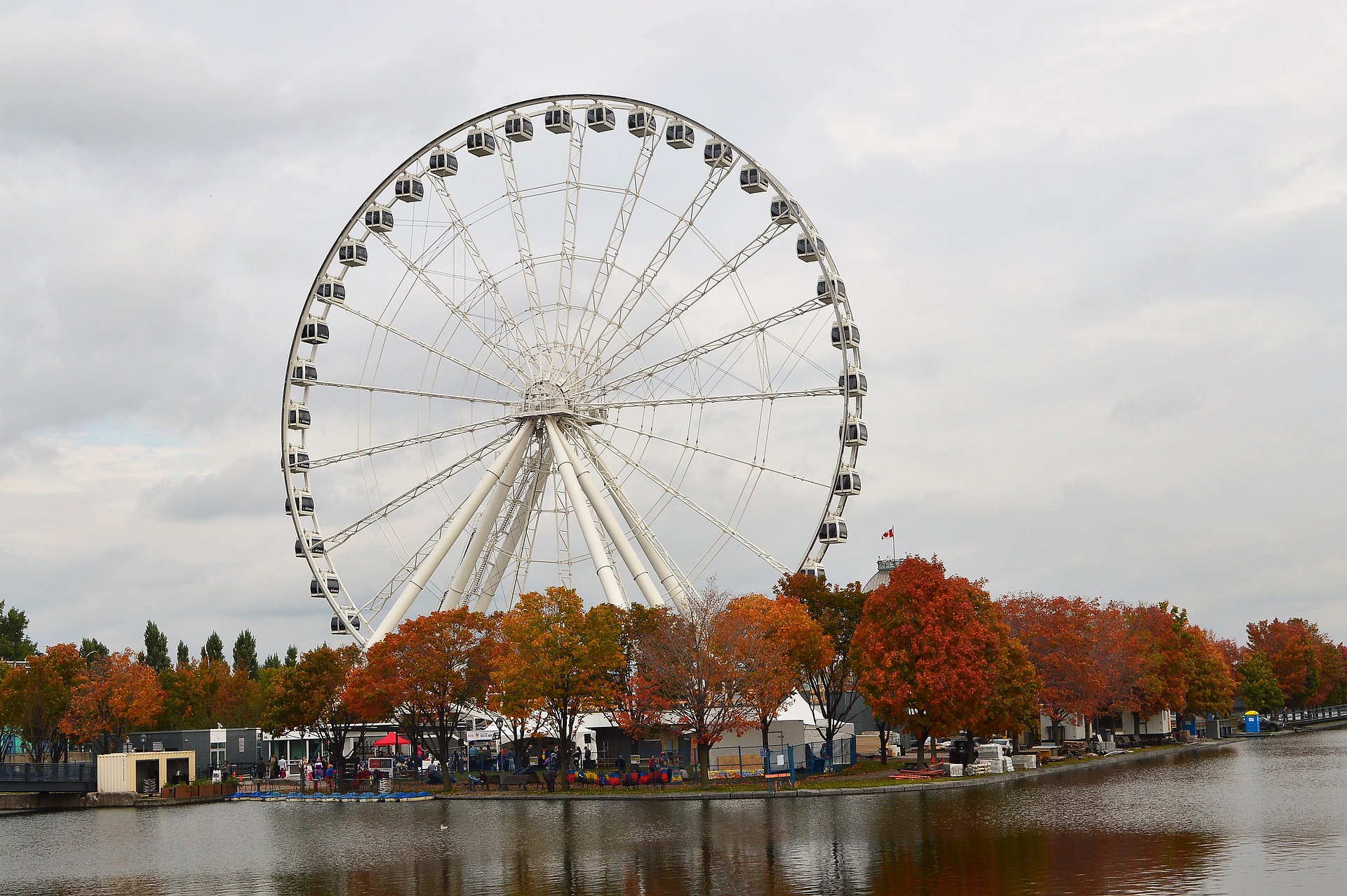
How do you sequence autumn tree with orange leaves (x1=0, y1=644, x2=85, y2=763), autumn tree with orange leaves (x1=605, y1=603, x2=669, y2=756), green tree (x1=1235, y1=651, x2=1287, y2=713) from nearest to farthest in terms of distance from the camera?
autumn tree with orange leaves (x1=605, y1=603, x2=669, y2=756) → autumn tree with orange leaves (x1=0, y1=644, x2=85, y2=763) → green tree (x1=1235, y1=651, x2=1287, y2=713)

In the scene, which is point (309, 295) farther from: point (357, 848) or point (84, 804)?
point (357, 848)

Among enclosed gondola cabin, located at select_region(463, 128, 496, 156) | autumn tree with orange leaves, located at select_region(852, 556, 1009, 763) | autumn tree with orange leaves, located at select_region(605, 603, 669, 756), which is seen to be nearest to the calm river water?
autumn tree with orange leaves, located at select_region(852, 556, 1009, 763)

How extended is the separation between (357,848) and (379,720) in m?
31.4

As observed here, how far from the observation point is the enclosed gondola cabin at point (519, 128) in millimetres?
65188

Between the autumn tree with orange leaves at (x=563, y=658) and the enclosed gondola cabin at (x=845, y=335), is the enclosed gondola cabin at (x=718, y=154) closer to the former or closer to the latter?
the enclosed gondola cabin at (x=845, y=335)

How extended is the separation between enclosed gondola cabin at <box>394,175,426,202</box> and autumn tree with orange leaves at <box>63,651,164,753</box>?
39.5m

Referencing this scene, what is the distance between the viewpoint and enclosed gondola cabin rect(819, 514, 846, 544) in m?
65.4

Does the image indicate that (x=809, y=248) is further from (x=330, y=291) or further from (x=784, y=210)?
(x=330, y=291)

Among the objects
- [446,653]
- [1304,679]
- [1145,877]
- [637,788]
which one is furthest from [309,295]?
[1304,679]

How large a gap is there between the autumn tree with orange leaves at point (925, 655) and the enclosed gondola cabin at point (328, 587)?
2727 cm

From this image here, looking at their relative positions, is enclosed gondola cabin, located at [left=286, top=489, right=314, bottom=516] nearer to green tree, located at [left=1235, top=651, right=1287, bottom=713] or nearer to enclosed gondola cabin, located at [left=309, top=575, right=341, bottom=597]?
enclosed gondola cabin, located at [left=309, top=575, right=341, bottom=597]

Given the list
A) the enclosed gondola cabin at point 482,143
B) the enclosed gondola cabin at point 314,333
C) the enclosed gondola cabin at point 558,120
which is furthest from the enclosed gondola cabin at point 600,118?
the enclosed gondola cabin at point 314,333

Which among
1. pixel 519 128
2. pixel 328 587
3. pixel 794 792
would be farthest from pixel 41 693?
pixel 794 792

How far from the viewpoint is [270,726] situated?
3000 inches
